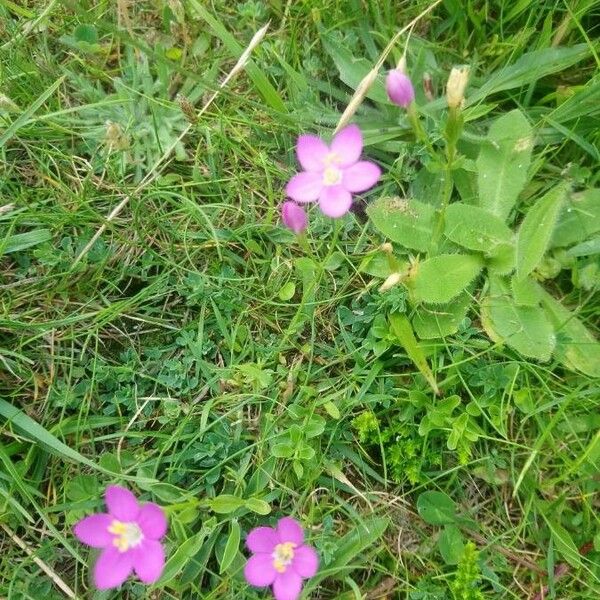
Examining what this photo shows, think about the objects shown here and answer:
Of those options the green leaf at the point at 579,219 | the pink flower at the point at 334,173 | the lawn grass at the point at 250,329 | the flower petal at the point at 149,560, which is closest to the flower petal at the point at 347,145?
the pink flower at the point at 334,173

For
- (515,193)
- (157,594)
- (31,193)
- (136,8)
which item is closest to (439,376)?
(515,193)

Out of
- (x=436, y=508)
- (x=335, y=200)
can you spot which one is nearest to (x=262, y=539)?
(x=436, y=508)

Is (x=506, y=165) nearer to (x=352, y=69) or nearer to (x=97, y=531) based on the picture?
(x=352, y=69)

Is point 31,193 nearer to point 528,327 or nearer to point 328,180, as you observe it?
point 328,180

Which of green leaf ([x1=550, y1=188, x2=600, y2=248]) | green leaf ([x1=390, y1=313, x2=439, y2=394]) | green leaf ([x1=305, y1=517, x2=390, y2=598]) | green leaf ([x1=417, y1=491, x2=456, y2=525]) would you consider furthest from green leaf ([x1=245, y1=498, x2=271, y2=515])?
green leaf ([x1=550, y1=188, x2=600, y2=248])

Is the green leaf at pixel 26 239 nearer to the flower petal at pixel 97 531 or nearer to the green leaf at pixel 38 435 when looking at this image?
the green leaf at pixel 38 435
